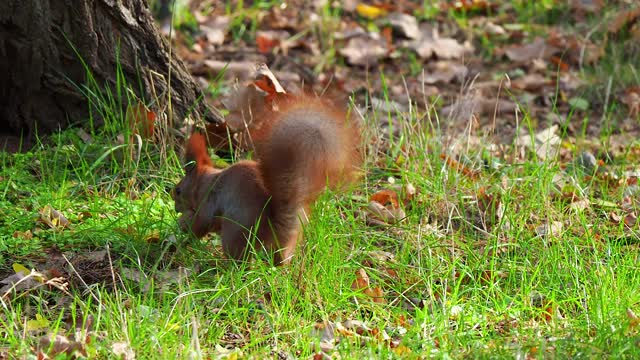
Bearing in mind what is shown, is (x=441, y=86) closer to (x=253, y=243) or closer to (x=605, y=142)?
(x=605, y=142)

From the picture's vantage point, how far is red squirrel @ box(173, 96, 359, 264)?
3289 mm

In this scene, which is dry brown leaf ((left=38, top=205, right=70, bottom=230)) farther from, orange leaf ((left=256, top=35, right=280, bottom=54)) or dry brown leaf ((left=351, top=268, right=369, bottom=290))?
orange leaf ((left=256, top=35, right=280, bottom=54))

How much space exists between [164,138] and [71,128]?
0.48 metres

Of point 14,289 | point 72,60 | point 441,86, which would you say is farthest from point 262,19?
point 14,289

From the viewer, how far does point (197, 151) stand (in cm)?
369

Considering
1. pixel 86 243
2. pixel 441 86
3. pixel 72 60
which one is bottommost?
pixel 441 86

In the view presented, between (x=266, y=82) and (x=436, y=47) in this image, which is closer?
(x=266, y=82)

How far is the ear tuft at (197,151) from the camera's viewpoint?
3678 millimetres

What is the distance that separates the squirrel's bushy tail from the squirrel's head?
37 centimetres

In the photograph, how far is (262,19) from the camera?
720 cm

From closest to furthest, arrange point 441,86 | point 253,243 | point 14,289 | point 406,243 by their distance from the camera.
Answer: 1. point 14,289
2. point 253,243
3. point 406,243
4. point 441,86

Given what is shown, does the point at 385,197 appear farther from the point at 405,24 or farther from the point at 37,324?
the point at 405,24

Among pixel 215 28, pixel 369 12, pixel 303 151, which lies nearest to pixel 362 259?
pixel 303 151

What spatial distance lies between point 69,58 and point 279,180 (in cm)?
143
